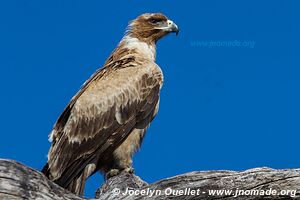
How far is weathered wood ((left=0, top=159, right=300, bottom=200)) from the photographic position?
6.55 m

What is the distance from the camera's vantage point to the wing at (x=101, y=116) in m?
10.1

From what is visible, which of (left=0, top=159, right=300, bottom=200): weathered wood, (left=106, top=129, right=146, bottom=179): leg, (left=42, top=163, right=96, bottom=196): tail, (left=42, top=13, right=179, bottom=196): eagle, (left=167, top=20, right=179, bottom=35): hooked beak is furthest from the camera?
(left=167, top=20, right=179, bottom=35): hooked beak

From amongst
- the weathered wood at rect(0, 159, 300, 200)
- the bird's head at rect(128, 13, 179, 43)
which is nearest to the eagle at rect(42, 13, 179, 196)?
the bird's head at rect(128, 13, 179, 43)

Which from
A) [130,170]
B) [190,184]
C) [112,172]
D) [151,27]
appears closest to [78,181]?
[112,172]

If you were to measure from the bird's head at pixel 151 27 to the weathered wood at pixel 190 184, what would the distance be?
599 cm

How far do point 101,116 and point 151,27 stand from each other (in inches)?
116

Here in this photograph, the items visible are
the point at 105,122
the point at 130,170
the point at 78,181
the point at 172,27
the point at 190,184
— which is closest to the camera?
the point at 190,184

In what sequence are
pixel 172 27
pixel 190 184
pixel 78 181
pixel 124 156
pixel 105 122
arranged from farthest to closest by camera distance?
pixel 172 27, pixel 105 122, pixel 124 156, pixel 78 181, pixel 190 184

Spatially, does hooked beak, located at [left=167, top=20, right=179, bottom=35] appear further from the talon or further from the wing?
the talon

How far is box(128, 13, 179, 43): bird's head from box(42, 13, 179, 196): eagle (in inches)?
47.9

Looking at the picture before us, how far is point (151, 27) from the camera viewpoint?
12.9 m

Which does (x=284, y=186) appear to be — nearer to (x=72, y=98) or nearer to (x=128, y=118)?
(x=128, y=118)

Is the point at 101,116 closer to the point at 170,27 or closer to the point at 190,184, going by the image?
the point at 170,27

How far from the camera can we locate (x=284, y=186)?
6.66m
